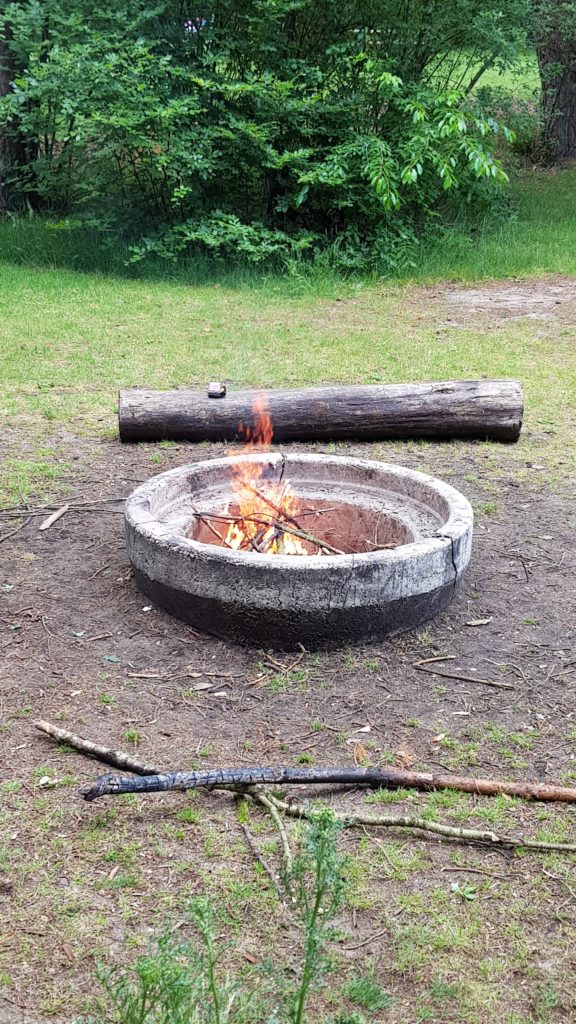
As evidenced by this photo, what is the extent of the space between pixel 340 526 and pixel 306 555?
76 centimetres

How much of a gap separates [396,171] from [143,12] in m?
3.03

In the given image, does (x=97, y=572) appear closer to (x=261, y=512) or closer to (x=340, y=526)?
(x=261, y=512)

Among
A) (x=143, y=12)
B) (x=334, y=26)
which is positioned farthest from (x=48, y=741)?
(x=334, y=26)

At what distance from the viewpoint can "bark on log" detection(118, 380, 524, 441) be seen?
591 centimetres

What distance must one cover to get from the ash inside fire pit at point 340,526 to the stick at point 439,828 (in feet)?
5.04

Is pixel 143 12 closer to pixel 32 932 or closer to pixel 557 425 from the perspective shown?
pixel 557 425

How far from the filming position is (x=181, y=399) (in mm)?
5992

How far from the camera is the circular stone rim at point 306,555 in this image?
3.51 m

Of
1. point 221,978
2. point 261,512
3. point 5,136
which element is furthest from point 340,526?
point 5,136

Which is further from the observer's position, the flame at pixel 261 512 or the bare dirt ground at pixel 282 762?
the flame at pixel 261 512

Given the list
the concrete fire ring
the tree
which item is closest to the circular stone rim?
the concrete fire ring

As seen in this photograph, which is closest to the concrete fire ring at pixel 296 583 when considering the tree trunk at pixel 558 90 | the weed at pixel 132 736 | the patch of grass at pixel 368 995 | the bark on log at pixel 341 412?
the weed at pixel 132 736

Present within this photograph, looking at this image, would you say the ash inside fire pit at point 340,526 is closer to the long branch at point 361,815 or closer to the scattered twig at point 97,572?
the scattered twig at point 97,572

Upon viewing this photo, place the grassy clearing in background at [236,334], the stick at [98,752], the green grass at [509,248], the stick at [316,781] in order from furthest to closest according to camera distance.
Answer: the green grass at [509,248] < the grassy clearing in background at [236,334] < the stick at [98,752] < the stick at [316,781]
